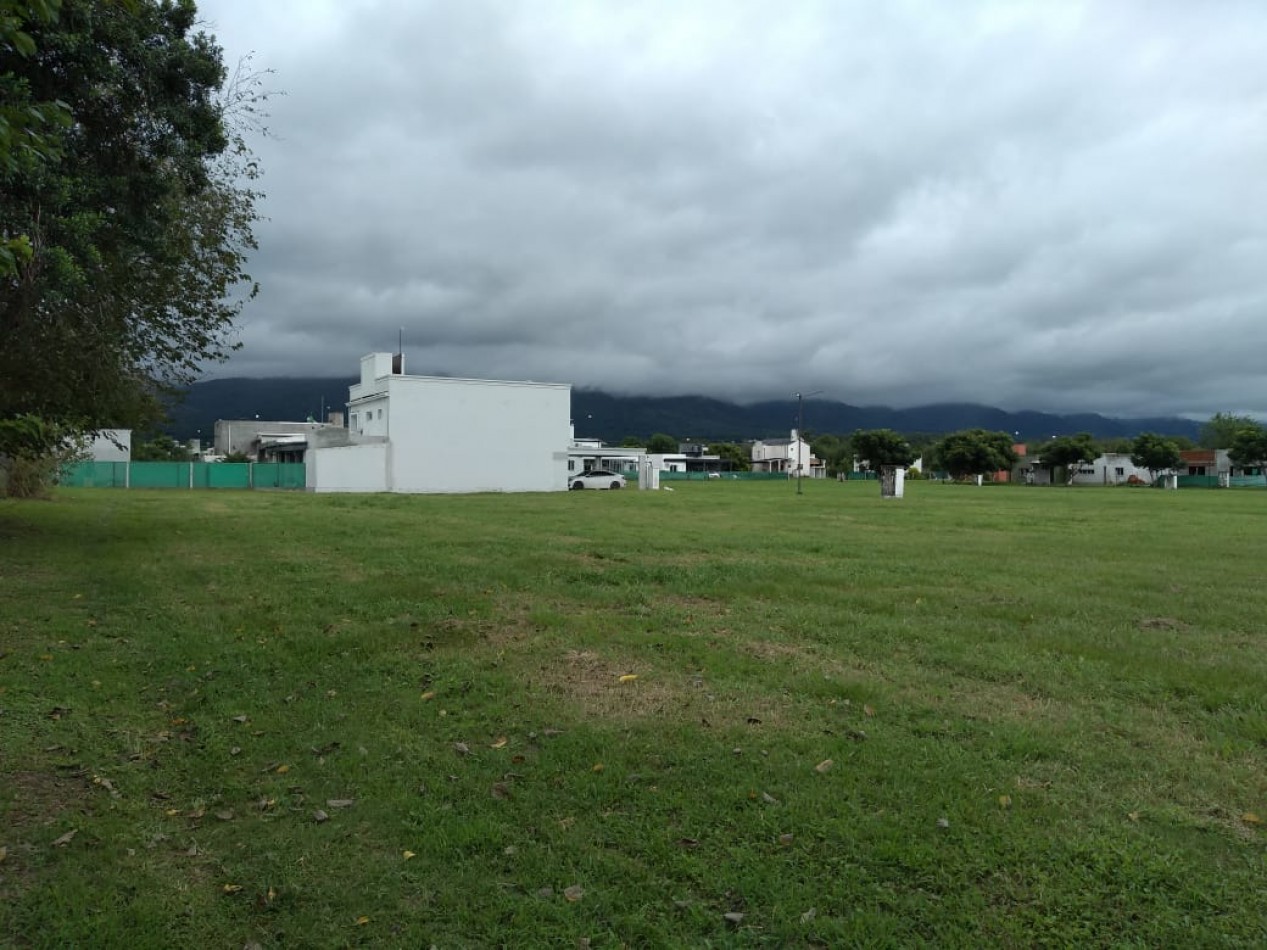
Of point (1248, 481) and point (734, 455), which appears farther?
point (734, 455)

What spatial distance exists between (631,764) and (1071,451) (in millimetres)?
106496

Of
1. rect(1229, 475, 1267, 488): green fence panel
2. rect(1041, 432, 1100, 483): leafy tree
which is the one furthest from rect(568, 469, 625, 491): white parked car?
rect(1229, 475, 1267, 488): green fence panel

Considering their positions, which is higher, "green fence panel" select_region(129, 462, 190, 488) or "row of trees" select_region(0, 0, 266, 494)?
"row of trees" select_region(0, 0, 266, 494)

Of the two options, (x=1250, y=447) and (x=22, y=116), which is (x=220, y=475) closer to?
(x=22, y=116)

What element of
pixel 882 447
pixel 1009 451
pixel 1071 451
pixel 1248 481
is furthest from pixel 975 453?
pixel 1248 481

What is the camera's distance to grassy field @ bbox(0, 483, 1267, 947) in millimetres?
3520

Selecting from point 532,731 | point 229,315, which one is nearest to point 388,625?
point 532,731

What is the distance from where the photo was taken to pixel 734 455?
455 feet

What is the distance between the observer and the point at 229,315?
15.2 m

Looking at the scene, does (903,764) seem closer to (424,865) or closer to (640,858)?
(640,858)

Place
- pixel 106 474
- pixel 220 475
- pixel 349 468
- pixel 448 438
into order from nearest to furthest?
pixel 349 468, pixel 448 438, pixel 106 474, pixel 220 475

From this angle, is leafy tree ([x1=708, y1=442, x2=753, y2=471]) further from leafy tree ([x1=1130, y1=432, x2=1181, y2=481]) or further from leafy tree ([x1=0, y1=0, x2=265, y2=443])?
leafy tree ([x1=0, y1=0, x2=265, y2=443])

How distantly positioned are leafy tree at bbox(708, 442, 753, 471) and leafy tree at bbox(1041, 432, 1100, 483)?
150 ft

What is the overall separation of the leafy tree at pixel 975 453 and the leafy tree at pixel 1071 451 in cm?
822
